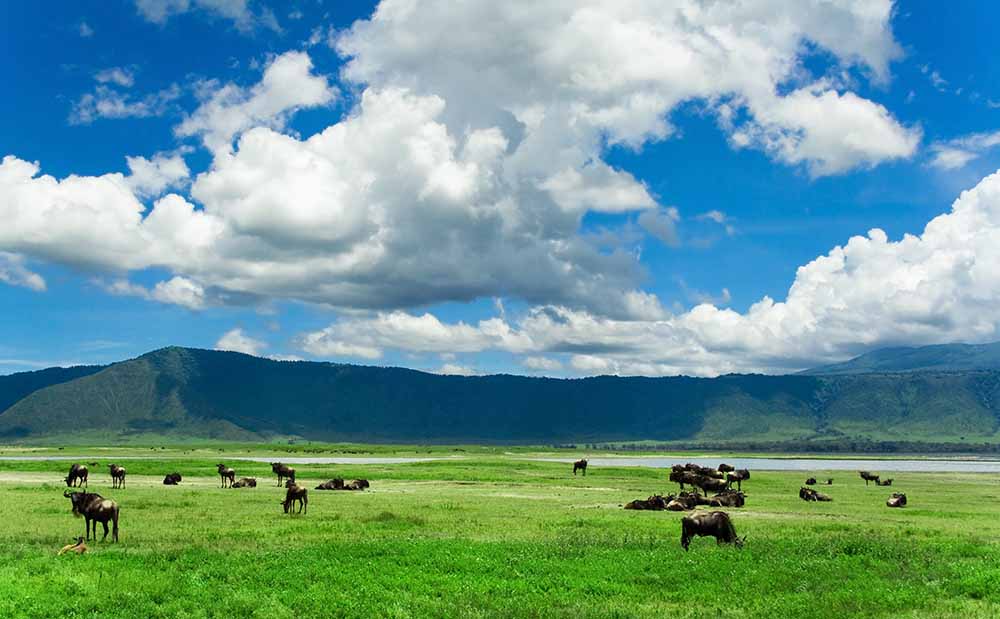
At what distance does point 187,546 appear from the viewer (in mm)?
30344

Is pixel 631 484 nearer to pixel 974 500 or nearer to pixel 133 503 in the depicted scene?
pixel 974 500

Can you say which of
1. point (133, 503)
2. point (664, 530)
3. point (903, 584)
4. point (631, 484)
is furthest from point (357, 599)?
point (631, 484)

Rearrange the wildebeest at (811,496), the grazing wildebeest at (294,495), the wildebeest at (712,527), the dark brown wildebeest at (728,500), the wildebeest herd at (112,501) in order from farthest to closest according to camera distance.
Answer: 1. the wildebeest at (811,496)
2. the dark brown wildebeest at (728,500)
3. the grazing wildebeest at (294,495)
4. the wildebeest at (712,527)
5. the wildebeest herd at (112,501)

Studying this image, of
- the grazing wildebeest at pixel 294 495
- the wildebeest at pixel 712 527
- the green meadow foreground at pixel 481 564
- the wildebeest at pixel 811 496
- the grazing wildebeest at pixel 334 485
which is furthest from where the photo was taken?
the grazing wildebeest at pixel 334 485

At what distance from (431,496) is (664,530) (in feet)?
77.5

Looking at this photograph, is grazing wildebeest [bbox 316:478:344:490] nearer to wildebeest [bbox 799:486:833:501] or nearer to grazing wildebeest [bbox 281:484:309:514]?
grazing wildebeest [bbox 281:484:309:514]

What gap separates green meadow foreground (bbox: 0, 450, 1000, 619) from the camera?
864 inches

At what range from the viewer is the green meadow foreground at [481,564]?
2194cm

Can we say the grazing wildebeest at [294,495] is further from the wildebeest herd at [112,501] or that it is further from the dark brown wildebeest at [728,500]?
the dark brown wildebeest at [728,500]

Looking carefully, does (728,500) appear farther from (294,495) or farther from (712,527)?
(294,495)

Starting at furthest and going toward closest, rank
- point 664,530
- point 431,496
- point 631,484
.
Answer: point 631,484, point 431,496, point 664,530

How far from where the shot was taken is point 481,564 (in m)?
26.6

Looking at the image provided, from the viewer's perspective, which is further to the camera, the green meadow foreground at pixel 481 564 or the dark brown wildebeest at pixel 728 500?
the dark brown wildebeest at pixel 728 500

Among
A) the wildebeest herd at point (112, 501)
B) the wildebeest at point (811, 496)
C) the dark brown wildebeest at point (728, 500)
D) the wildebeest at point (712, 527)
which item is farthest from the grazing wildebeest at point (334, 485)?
the wildebeest at point (712, 527)
